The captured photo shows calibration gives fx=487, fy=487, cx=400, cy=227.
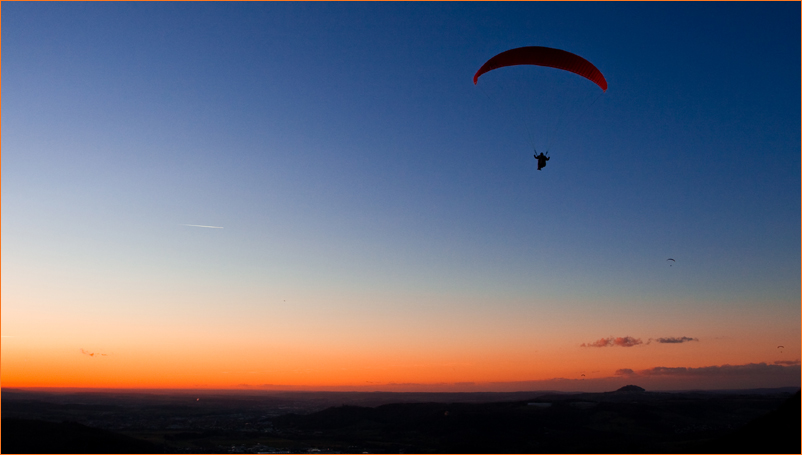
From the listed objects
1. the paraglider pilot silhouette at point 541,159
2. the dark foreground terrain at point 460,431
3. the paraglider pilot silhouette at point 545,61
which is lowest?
the dark foreground terrain at point 460,431

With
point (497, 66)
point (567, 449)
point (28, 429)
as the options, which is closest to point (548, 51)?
point (497, 66)

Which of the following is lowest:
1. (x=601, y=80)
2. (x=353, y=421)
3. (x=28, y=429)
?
(x=353, y=421)

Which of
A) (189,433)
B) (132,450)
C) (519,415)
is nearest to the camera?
(132,450)

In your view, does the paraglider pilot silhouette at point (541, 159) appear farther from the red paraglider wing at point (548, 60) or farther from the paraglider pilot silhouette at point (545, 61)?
the red paraglider wing at point (548, 60)

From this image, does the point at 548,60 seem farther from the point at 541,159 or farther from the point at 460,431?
the point at 460,431

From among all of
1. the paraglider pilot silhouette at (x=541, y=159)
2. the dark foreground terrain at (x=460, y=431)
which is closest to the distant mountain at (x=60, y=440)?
the dark foreground terrain at (x=460, y=431)

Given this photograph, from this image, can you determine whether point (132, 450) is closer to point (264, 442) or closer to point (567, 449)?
point (264, 442)
